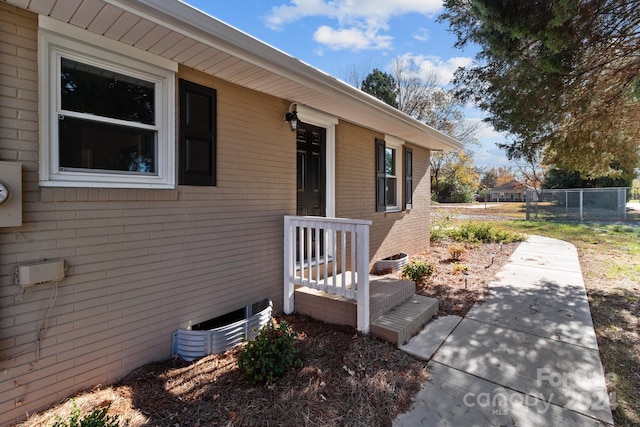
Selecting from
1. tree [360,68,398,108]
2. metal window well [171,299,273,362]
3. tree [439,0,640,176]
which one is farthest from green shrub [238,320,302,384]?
tree [360,68,398,108]

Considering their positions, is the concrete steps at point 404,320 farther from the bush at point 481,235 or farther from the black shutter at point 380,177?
the bush at point 481,235

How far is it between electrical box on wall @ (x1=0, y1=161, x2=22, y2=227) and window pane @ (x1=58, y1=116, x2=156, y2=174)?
0.32 meters

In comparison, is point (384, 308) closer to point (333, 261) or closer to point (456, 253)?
point (333, 261)

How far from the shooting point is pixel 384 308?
3.64 m

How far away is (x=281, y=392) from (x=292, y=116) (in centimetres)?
321

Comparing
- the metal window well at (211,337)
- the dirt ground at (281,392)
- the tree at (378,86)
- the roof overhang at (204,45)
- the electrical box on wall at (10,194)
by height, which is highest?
the tree at (378,86)

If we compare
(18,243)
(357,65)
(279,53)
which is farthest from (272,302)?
(357,65)

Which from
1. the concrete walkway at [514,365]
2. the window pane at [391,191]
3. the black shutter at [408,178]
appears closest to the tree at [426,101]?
the black shutter at [408,178]

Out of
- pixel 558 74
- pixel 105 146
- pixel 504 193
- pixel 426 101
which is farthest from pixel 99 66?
pixel 504 193

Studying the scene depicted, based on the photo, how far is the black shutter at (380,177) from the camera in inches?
244

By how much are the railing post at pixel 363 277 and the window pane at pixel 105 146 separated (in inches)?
85.6

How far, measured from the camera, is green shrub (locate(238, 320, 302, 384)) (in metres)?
2.55

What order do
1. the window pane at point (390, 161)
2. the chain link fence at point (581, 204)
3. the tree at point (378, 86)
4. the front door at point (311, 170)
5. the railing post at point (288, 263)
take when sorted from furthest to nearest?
the tree at point (378, 86) < the chain link fence at point (581, 204) < the window pane at point (390, 161) < the front door at point (311, 170) < the railing post at point (288, 263)

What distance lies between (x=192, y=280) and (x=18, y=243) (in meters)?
1.38
